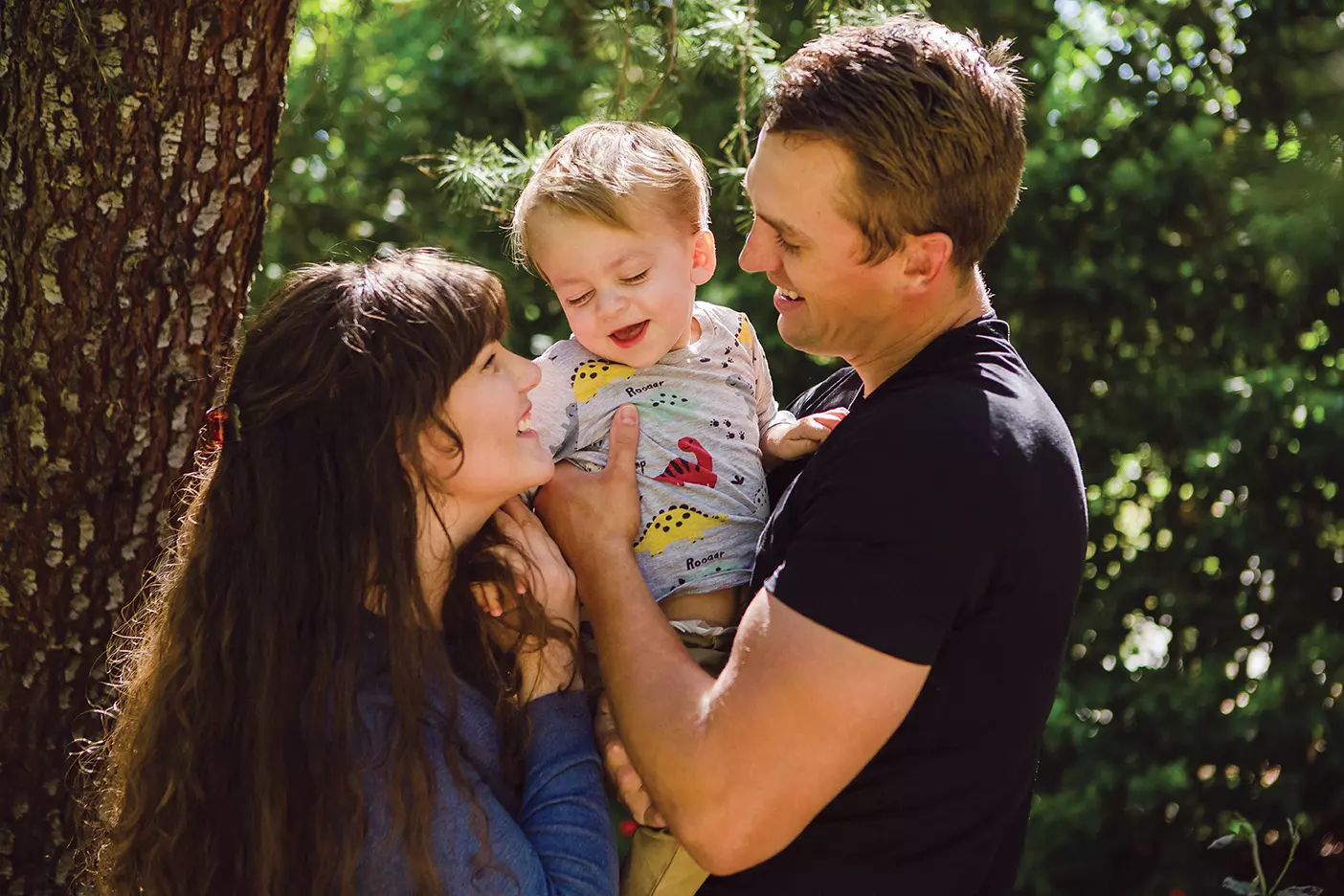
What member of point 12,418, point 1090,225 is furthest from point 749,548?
point 1090,225

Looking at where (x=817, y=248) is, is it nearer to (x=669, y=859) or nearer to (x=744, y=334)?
(x=744, y=334)

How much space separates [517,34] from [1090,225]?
179 cm

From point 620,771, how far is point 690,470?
485 millimetres

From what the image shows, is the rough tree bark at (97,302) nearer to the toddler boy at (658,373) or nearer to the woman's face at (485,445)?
the toddler boy at (658,373)

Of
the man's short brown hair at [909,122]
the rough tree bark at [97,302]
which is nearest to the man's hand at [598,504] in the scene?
the man's short brown hair at [909,122]

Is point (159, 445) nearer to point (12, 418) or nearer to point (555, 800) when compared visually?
point (12, 418)

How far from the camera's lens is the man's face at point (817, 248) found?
74.4 inches

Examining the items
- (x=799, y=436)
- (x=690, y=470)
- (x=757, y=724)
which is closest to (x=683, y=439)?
(x=690, y=470)

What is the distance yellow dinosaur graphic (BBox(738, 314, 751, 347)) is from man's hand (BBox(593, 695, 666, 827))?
70cm

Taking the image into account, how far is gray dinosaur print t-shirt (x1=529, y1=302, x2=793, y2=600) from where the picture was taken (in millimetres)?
2070

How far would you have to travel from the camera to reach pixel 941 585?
5.27ft

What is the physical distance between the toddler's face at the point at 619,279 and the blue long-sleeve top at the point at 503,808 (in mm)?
599

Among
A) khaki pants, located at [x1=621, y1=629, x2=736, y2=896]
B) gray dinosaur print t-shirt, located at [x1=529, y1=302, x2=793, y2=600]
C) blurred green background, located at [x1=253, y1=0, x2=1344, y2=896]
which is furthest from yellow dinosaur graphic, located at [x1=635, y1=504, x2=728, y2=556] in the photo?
blurred green background, located at [x1=253, y1=0, x2=1344, y2=896]

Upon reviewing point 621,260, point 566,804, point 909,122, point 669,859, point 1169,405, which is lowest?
point 1169,405
